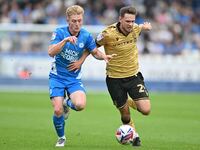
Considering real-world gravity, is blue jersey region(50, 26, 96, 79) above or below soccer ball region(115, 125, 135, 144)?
above

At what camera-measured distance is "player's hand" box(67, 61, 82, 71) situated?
504 inches

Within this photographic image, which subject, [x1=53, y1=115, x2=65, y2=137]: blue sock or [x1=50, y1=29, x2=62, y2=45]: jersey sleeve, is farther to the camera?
[x1=50, y1=29, x2=62, y2=45]: jersey sleeve

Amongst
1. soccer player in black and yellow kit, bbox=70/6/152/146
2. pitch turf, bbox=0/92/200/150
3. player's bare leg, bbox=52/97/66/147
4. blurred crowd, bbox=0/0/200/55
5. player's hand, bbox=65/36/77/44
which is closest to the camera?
player's hand, bbox=65/36/77/44

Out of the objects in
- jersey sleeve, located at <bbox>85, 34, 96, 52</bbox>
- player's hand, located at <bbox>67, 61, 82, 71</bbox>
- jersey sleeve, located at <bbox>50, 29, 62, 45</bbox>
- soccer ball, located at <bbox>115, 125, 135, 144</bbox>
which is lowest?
soccer ball, located at <bbox>115, 125, 135, 144</bbox>

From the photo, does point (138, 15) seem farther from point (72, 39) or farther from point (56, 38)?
point (72, 39)

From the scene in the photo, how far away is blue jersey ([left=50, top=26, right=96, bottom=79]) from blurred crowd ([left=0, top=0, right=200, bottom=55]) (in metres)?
18.4

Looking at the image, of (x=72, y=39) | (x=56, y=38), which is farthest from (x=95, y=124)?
(x=72, y=39)

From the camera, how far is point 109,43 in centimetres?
1344

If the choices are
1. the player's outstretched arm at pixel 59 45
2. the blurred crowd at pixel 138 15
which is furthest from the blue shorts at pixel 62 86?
the blurred crowd at pixel 138 15

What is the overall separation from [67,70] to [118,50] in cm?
116

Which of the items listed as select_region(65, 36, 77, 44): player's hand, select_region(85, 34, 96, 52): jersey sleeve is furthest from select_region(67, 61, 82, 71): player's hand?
select_region(65, 36, 77, 44): player's hand

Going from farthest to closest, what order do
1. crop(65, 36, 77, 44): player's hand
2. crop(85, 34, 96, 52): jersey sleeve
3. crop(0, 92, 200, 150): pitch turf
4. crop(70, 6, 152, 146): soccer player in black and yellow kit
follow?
1. crop(70, 6, 152, 146): soccer player in black and yellow kit
2. crop(0, 92, 200, 150): pitch turf
3. crop(85, 34, 96, 52): jersey sleeve
4. crop(65, 36, 77, 44): player's hand

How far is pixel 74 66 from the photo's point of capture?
12820 millimetres

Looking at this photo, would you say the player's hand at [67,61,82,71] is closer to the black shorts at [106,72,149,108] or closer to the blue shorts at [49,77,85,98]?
the blue shorts at [49,77,85,98]
